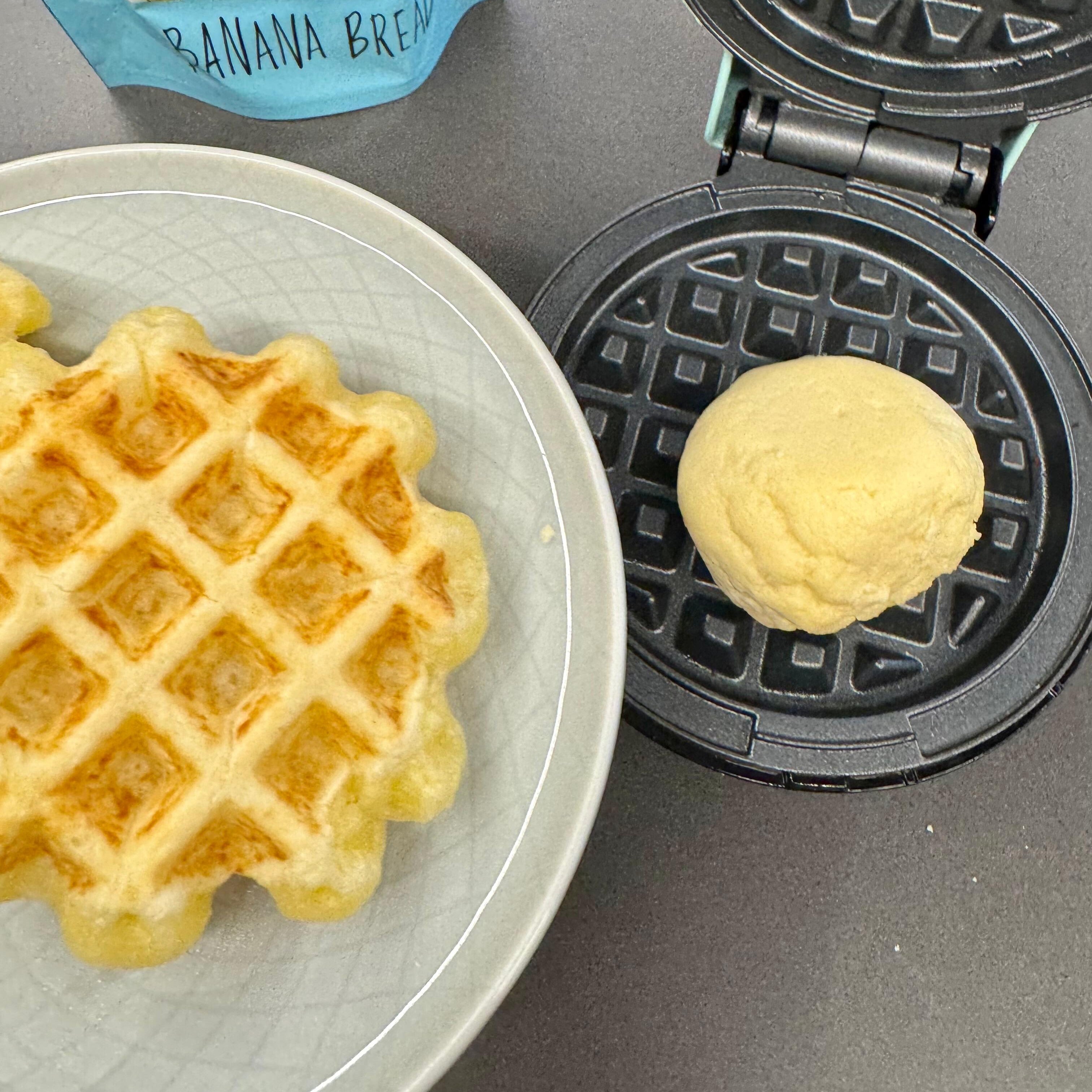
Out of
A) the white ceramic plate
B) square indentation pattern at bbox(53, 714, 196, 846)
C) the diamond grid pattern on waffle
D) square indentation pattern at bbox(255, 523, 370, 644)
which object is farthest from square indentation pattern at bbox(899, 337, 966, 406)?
square indentation pattern at bbox(53, 714, 196, 846)

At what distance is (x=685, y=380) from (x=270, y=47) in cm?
66

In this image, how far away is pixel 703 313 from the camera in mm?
1003

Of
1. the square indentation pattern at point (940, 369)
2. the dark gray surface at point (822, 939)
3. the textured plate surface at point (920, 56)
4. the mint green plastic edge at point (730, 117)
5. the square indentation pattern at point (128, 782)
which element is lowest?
the dark gray surface at point (822, 939)

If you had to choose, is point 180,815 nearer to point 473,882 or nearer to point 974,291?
point 473,882

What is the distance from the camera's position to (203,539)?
768 mm

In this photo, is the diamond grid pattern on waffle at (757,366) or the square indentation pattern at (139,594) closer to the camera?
the square indentation pattern at (139,594)

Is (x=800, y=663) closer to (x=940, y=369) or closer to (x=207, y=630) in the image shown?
(x=940, y=369)

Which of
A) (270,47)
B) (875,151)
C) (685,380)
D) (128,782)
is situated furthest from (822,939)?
(270,47)

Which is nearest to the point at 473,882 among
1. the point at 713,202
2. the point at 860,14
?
the point at 713,202

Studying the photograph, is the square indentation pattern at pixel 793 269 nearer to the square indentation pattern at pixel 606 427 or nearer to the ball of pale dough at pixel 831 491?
the ball of pale dough at pixel 831 491

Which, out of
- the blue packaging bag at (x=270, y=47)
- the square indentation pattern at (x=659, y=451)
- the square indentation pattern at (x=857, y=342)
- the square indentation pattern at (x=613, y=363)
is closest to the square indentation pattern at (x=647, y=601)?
the square indentation pattern at (x=659, y=451)

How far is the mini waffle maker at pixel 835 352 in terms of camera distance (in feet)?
3.05

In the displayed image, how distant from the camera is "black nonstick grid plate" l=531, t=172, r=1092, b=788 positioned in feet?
3.08

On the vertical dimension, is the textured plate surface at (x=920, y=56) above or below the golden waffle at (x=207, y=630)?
above
